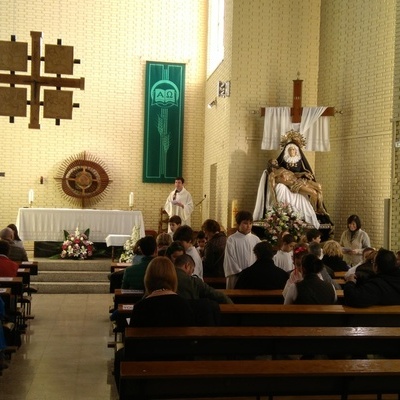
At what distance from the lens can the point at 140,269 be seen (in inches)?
288

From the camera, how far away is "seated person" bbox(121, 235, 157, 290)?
7285 mm

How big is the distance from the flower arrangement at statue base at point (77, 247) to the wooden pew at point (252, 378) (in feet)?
33.8

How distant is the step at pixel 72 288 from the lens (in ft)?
42.0

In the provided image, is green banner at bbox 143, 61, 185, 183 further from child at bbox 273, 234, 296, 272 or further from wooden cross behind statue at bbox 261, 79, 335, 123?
child at bbox 273, 234, 296, 272

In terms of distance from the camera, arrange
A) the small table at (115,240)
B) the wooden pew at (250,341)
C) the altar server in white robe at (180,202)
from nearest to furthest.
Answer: the wooden pew at (250,341) → the small table at (115,240) → the altar server in white robe at (180,202)

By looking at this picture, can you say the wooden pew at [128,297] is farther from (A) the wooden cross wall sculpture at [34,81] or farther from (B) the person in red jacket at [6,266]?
(A) the wooden cross wall sculpture at [34,81]

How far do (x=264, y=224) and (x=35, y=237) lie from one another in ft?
16.2

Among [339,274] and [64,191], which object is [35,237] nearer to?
[64,191]

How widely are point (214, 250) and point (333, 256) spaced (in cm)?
150

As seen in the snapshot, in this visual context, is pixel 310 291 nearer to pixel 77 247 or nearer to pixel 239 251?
pixel 239 251

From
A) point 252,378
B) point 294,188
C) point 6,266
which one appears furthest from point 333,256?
point 294,188

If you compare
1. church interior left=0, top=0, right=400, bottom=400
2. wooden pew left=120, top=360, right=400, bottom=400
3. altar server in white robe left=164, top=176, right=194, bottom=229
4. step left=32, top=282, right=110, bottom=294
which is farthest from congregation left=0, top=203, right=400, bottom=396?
altar server in white robe left=164, top=176, right=194, bottom=229

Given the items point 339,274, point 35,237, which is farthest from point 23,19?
point 339,274

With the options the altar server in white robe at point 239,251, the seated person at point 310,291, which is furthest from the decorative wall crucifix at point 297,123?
the seated person at point 310,291
